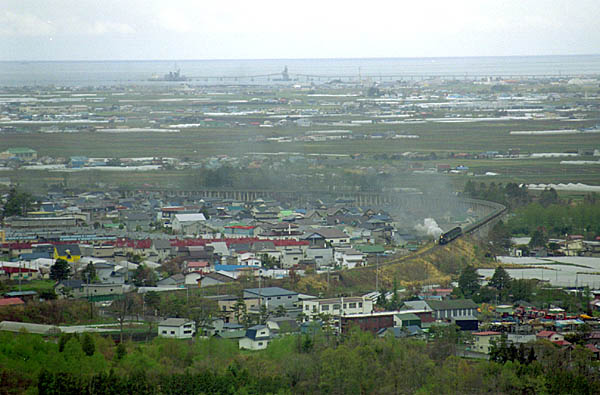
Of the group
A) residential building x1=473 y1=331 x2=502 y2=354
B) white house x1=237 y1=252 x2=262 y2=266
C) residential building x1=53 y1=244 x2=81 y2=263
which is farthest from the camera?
white house x1=237 y1=252 x2=262 y2=266

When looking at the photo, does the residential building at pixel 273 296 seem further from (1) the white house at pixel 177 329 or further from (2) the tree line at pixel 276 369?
(2) the tree line at pixel 276 369

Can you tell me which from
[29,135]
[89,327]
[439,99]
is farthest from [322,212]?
[439,99]

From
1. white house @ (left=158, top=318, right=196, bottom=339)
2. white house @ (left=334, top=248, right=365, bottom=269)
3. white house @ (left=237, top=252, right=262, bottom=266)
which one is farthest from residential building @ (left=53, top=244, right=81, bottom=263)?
white house @ (left=158, top=318, right=196, bottom=339)

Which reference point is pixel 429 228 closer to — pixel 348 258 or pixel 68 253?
pixel 348 258

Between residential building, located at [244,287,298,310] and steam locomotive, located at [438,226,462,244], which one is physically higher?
residential building, located at [244,287,298,310]

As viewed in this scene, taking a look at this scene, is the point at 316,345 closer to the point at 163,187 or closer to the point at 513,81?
the point at 163,187

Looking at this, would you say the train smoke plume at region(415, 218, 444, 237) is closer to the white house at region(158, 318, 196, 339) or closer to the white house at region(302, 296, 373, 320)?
the white house at region(302, 296, 373, 320)
